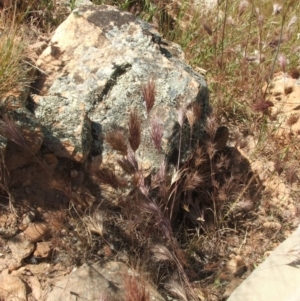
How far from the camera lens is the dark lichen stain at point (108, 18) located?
2621mm

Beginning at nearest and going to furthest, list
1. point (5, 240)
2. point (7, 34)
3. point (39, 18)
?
point (5, 240), point (7, 34), point (39, 18)

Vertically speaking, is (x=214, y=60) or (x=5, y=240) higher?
(x=214, y=60)

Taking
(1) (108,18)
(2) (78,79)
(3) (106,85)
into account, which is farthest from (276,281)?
(1) (108,18)

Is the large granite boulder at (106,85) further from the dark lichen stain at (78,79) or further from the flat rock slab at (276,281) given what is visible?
the flat rock slab at (276,281)

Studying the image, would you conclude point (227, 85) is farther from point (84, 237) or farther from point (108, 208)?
point (84, 237)

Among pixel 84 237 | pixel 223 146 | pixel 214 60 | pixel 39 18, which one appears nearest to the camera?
pixel 84 237

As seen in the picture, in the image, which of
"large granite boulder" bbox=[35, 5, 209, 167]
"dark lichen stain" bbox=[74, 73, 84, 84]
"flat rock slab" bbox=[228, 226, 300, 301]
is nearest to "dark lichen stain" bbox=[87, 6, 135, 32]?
"large granite boulder" bbox=[35, 5, 209, 167]

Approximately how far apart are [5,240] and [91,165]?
555mm

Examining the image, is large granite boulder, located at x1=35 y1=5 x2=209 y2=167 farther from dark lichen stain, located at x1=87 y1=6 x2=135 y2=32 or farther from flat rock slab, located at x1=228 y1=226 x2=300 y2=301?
flat rock slab, located at x1=228 y1=226 x2=300 y2=301

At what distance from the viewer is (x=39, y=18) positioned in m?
3.17

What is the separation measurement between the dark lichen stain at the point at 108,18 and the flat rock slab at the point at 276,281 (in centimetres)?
159

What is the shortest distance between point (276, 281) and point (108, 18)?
176cm

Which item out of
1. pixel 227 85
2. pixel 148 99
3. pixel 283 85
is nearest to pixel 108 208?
pixel 148 99

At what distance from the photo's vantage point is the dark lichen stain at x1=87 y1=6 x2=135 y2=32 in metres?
2.62
